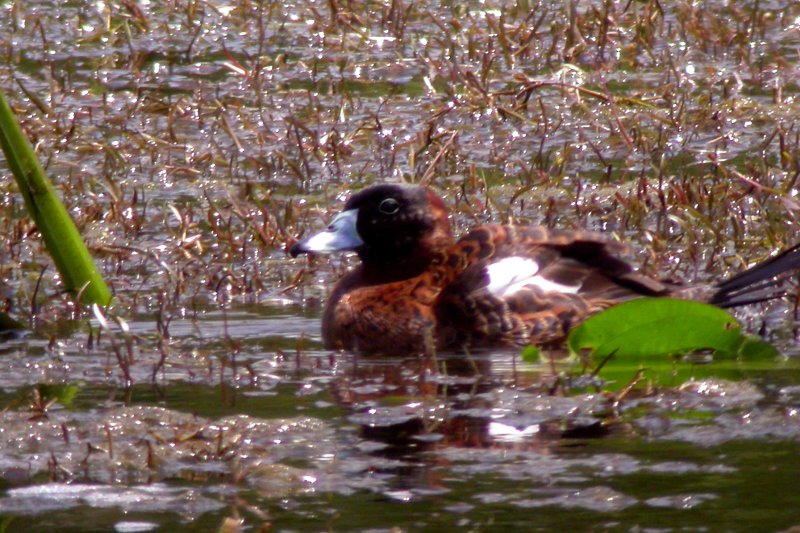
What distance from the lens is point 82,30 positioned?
469 inches

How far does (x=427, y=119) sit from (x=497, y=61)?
147 cm

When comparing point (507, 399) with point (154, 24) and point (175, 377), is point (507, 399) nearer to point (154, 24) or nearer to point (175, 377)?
point (175, 377)

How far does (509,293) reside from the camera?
6.54 metres

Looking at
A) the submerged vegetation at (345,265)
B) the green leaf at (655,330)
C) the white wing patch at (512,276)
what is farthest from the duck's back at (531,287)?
the green leaf at (655,330)

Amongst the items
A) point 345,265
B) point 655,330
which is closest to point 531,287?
point 655,330

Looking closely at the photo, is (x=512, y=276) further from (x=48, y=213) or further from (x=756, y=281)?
(x=48, y=213)

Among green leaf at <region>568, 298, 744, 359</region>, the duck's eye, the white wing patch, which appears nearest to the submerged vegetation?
green leaf at <region>568, 298, 744, 359</region>

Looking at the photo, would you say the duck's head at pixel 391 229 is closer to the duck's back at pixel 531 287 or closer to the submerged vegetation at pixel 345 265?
Result: the submerged vegetation at pixel 345 265

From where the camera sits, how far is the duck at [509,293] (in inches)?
256

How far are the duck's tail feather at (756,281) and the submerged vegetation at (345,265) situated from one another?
0.40ft

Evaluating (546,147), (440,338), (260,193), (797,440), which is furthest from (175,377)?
(546,147)

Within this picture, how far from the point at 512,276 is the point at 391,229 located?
739 mm

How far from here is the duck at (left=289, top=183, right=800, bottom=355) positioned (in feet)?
21.3

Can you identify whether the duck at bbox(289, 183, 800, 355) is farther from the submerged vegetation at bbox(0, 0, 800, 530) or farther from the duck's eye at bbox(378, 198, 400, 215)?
the duck's eye at bbox(378, 198, 400, 215)
